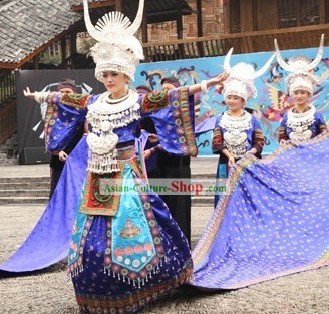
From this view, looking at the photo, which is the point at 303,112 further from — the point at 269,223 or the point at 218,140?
the point at 269,223

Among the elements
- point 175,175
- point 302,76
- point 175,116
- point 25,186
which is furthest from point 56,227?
point 25,186

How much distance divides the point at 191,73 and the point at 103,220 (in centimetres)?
1108

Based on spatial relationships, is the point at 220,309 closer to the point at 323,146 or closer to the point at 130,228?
the point at 130,228

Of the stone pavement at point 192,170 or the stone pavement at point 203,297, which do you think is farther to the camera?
the stone pavement at point 192,170

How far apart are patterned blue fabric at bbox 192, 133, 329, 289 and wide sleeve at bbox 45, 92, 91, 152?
3.87 ft

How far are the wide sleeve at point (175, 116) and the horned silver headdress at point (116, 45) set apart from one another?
0.23 meters

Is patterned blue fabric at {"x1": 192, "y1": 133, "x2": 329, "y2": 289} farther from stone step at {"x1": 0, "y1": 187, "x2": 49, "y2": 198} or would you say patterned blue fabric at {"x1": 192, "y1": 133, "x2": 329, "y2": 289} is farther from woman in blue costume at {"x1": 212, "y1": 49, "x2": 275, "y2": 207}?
stone step at {"x1": 0, "y1": 187, "x2": 49, "y2": 198}

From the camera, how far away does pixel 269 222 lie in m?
5.36

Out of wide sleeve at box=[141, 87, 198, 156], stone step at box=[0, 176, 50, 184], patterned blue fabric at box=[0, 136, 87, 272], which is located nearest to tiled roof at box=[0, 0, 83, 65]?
stone step at box=[0, 176, 50, 184]

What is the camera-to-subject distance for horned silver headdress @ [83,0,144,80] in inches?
163

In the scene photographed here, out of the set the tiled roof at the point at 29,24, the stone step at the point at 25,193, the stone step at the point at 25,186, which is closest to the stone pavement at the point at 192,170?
the stone step at the point at 25,186

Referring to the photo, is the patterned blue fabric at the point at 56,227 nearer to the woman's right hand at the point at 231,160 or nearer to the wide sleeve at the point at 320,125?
the woman's right hand at the point at 231,160

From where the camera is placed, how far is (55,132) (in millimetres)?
4578

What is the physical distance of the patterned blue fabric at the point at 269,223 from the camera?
189 inches
